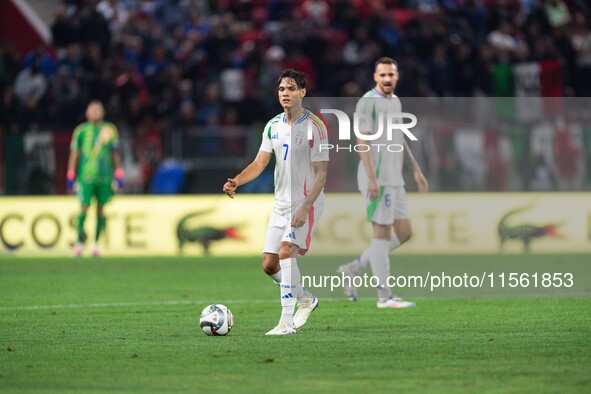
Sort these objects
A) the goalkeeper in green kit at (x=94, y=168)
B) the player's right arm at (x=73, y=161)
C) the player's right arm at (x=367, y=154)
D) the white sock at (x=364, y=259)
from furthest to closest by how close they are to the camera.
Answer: the goalkeeper in green kit at (x=94, y=168)
the player's right arm at (x=73, y=161)
the white sock at (x=364, y=259)
the player's right arm at (x=367, y=154)

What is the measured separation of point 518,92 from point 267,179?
503cm

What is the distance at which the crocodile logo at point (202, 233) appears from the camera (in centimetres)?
2159

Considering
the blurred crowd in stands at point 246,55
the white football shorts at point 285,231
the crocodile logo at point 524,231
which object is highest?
the blurred crowd in stands at point 246,55

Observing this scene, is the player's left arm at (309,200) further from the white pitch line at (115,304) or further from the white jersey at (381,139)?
the white pitch line at (115,304)

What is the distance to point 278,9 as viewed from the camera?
2733 cm

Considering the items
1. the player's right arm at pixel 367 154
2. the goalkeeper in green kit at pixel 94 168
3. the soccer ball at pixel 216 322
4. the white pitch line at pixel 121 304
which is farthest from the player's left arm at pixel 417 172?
the goalkeeper in green kit at pixel 94 168

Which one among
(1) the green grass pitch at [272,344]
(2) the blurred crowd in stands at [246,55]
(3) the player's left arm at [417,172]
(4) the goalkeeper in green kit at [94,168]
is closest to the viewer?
(1) the green grass pitch at [272,344]

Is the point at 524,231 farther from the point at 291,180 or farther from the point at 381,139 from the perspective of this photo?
the point at 291,180

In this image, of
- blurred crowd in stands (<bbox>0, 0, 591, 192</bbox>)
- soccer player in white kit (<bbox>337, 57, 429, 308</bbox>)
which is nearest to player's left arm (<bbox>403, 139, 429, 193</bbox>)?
soccer player in white kit (<bbox>337, 57, 429, 308</bbox>)

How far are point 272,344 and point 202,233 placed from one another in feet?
37.9

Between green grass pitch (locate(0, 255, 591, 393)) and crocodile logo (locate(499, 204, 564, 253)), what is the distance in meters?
5.05

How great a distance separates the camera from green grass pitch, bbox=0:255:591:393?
8.22 meters

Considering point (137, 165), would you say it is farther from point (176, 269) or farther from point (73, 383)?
point (73, 383)

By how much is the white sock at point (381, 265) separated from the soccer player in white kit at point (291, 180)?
2.53 meters
